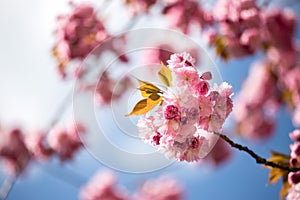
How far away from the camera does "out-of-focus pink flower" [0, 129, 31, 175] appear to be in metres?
5.39

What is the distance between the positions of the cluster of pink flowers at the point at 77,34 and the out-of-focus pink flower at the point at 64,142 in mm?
1462

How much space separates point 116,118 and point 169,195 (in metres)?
3.85

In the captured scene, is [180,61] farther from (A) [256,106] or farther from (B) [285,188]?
(A) [256,106]

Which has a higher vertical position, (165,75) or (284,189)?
(284,189)

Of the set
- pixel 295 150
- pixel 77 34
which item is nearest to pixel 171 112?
pixel 295 150

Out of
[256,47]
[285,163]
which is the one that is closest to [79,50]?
[256,47]

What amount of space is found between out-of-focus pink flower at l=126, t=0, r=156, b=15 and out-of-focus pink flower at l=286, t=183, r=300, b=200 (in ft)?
6.94

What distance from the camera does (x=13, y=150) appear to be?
5.51 metres

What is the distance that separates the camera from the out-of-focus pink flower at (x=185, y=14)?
3.62 meters

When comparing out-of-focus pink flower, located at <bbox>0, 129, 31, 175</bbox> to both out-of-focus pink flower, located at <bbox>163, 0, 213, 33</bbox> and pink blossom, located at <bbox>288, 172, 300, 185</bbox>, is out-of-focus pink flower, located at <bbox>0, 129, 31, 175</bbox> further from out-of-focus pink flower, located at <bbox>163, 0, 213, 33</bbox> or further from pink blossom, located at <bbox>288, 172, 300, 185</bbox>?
pink blossom, located at <bbox>288, 172, 300, 185</bbox>

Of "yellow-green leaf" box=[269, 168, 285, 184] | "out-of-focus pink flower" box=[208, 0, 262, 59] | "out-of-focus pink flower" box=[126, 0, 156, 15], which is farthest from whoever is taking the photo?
"out-of-focus pink flower" box=[126, 0, 156, 15]

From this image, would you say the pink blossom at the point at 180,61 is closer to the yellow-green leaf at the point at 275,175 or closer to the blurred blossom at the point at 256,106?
the yellow-green leaf at the point at 275,175

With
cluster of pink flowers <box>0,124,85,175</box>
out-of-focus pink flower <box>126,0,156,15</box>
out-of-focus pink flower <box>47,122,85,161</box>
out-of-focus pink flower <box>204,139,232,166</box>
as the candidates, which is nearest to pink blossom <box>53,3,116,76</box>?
out-of-focus pink flower <box>126,0,156,15</box>

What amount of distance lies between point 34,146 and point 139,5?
231cm
